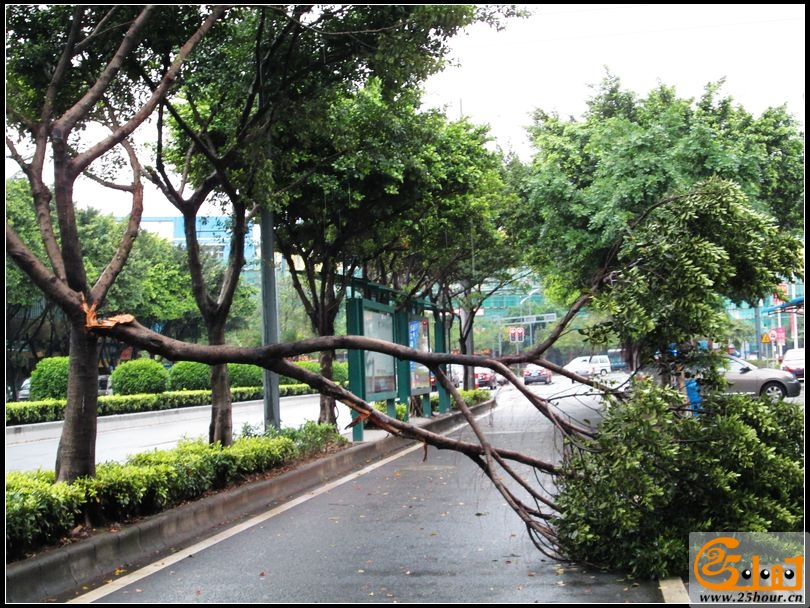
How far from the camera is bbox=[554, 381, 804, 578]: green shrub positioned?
6.31 m

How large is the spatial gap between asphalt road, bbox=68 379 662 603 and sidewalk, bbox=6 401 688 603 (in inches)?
8.4

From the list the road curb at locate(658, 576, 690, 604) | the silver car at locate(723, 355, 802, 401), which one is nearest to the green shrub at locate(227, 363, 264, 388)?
the silver car at locate(723, 355, 802, 401)

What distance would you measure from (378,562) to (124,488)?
2472mm

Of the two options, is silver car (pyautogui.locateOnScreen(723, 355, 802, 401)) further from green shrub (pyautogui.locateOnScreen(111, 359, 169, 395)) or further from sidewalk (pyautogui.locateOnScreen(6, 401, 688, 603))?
green shrub (pyautogui.locateOnScreen(111, 359, 169, 395))

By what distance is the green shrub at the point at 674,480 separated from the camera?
631 centimetres

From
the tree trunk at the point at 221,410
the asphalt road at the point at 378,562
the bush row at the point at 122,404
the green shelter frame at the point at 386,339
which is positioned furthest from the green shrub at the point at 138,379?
the asphalt road at the point at 378,562

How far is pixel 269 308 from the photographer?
534 inches

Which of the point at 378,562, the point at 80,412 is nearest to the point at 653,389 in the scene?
the point at 378,562

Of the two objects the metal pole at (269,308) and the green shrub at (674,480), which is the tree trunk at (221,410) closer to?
the metal pole at (269,308)

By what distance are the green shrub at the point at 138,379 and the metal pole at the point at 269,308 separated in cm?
2009

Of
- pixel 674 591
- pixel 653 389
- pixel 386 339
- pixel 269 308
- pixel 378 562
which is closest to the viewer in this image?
pixel 674 591

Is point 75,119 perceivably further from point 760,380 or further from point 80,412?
point 760,380

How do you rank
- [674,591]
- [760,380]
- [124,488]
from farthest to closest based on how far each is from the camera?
[760,380] < [124,488] < [674,591]

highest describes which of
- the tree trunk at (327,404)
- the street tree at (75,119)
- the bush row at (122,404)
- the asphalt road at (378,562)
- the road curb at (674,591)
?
the street tree at (75,119)
